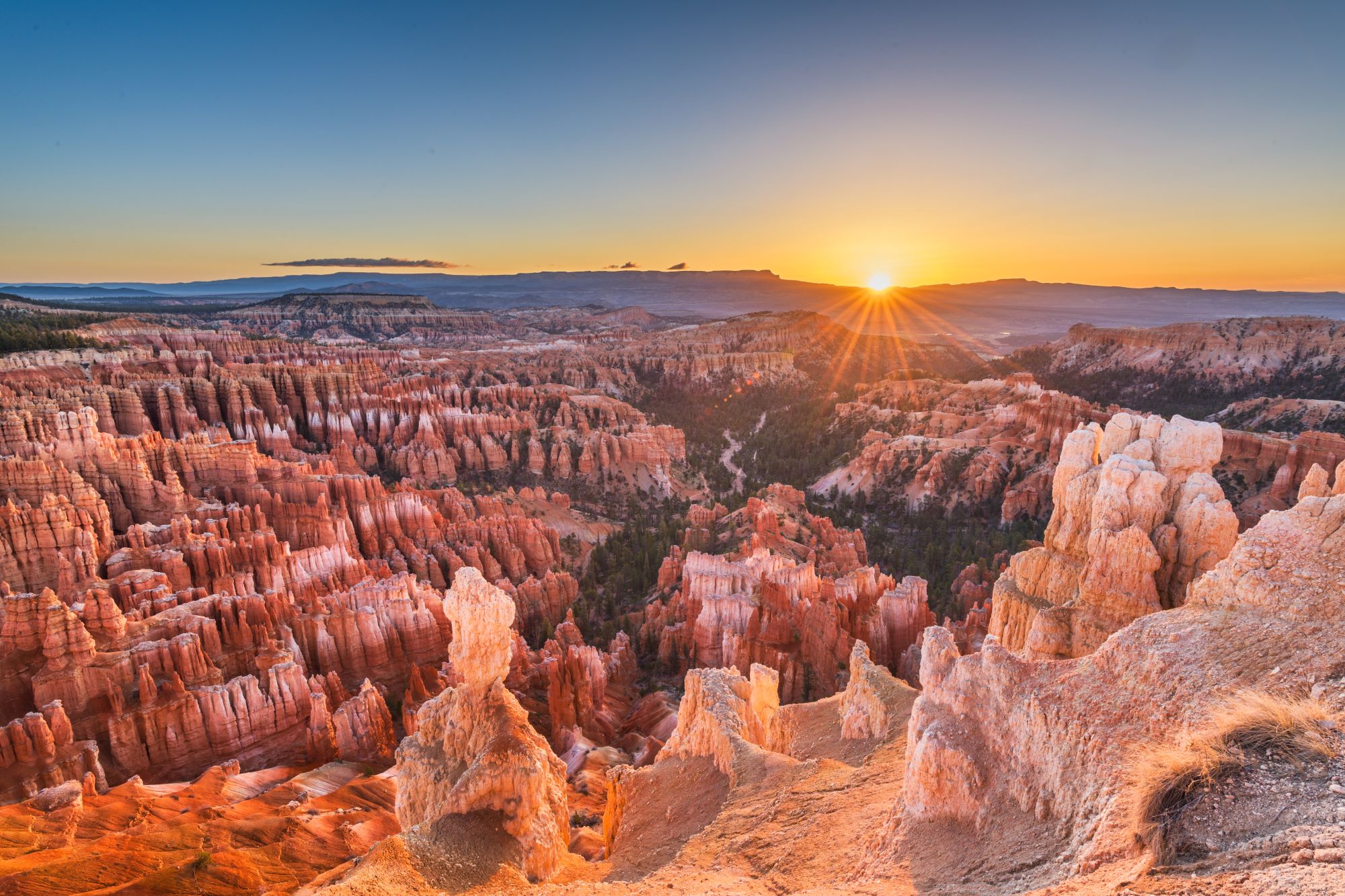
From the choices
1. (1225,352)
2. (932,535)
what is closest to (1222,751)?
(932,535)

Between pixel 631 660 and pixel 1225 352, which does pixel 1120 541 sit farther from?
pixel 1225 352

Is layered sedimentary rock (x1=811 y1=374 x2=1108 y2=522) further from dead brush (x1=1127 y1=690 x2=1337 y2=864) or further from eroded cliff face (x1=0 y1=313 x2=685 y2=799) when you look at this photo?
dead brush (x1=1127 y1=690 x2=1337 y2=864)

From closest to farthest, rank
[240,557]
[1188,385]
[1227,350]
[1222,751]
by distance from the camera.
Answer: [1222,751]
[240,557]
[1188,385]
[1227,350]

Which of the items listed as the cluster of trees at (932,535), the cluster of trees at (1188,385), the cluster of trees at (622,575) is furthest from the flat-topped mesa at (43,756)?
the cluster of trees at (1188,385)

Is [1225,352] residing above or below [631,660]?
above

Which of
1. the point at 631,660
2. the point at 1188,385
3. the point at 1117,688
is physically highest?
the point at 1117,688

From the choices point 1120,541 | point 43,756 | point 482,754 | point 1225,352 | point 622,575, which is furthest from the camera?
point 1225,352

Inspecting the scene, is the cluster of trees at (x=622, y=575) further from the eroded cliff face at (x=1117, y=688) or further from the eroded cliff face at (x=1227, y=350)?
the eroded cliff face at (x=1227, y=350)
